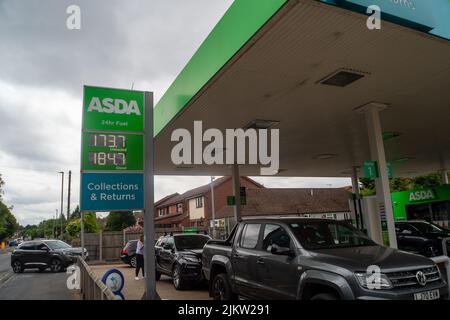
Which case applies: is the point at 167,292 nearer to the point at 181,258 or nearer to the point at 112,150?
the point at 181,258

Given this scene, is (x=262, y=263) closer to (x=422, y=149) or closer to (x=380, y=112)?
(x=380, y=112)

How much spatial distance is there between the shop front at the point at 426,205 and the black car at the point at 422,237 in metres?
3.29

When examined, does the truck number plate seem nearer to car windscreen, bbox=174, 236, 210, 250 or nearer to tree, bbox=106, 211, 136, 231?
car windscreen, bbox=174, 236, 210, 250

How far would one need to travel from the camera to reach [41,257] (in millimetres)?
21703

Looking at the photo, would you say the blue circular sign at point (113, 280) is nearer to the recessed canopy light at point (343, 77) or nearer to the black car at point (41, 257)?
the recessed canopy light at point (343, 77)

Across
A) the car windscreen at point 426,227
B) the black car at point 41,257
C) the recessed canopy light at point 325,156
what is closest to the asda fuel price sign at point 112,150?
the recessed canopy light at point 325,156

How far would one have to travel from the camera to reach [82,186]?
6.50 metres

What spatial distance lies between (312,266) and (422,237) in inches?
504

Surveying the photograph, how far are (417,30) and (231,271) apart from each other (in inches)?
213

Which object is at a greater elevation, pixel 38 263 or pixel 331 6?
pixel 331 6

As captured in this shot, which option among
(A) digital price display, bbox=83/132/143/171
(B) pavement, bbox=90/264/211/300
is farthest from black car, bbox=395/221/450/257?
(A) digital price display, bbox=83/132/143/171

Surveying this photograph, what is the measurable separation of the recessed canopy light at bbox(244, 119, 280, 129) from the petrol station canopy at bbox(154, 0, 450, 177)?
0.63ft

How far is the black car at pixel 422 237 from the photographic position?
15992 millimetres
